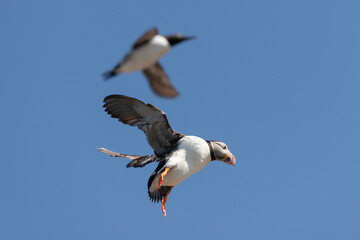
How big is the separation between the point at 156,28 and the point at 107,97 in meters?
4.41

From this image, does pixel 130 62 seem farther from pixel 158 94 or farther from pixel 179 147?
pixel 179 147

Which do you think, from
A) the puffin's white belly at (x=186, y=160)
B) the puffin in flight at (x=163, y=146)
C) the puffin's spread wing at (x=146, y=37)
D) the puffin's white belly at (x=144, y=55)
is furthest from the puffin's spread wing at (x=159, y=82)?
the puffin's white belly at (x=186, y=160)

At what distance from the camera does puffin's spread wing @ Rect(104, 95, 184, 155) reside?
1290 centimetres

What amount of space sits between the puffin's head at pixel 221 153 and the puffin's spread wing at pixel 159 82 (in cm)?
466

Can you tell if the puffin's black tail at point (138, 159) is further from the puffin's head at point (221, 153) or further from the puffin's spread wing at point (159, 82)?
the puffin's spread wing at point (159, 82)

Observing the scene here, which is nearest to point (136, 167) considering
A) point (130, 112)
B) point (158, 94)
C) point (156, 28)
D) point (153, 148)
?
point (153, 148)

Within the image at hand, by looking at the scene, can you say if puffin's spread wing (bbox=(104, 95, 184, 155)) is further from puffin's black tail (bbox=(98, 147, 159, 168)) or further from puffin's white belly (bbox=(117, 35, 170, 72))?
puffin's white belly (bbox=(117, 35, 170, 72))

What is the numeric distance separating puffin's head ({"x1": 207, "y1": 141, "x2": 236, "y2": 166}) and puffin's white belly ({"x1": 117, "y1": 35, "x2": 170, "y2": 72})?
236 inches

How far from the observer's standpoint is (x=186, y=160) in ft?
43.2

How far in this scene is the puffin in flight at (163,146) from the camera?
13.0 m

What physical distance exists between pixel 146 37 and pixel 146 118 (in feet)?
16.8

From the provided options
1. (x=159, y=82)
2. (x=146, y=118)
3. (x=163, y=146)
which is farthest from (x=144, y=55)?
(x=163, y=146)

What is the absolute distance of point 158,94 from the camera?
9391 mm

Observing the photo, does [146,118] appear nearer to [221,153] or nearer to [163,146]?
[163,146]
